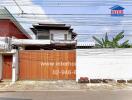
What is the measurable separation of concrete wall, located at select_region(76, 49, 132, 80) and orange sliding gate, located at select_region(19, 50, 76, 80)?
969 millimetres

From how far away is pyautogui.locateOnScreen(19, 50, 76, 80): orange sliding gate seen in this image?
26.6 m

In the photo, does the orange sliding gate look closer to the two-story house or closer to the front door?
the front door

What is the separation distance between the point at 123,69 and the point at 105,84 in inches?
116

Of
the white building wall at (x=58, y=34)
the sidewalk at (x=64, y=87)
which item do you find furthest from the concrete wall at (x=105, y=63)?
the white building wall at (x=58, y=34)

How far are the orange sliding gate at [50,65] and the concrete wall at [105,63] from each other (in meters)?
0.97

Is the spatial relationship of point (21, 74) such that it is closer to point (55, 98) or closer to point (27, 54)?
point (27, 54)

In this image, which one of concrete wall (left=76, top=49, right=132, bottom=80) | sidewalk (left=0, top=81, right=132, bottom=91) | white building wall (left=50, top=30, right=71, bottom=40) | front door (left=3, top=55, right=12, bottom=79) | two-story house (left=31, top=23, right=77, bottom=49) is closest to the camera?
sidewalk (left=0, top=81, right=132, bottom=91)

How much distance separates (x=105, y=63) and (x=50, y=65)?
189 inches

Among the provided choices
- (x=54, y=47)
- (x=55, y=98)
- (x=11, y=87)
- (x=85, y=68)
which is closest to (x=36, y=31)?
(x=54, y=47)

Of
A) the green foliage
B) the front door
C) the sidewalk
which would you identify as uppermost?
the green foliage

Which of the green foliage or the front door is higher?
the green foliage

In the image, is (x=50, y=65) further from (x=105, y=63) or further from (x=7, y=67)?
(x=105, y=63)

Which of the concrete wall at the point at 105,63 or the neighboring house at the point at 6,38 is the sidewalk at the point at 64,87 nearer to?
the concrete wall at the point at 105,63

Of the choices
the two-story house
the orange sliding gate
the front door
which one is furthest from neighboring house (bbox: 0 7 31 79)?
the two-story house
